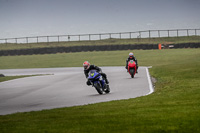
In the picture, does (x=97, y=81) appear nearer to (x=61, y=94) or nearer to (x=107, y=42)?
(x=61, y=94)

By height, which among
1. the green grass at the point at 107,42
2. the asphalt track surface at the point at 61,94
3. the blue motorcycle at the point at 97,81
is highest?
the green grass at the point at 107,42

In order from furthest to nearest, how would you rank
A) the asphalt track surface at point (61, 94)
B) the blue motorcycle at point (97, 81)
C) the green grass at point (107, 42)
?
the green grass at point (107, 42)
the blue motorcycle at point (97, 81)
the asphalt track surface at point (61, 94)

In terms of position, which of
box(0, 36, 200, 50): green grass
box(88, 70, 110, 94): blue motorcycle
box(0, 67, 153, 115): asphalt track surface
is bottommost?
box(0, 67, 153, 115): asphalt track surface

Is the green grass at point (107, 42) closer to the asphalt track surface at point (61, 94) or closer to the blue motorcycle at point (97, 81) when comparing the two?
the asphalt track surface at point (61, 94)

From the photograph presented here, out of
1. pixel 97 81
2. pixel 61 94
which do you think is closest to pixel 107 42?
pixel 61 94

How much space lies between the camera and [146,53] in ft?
200

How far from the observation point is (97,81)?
1773 cm

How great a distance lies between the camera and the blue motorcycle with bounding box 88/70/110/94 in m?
17.5

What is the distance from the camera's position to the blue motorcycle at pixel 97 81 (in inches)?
689

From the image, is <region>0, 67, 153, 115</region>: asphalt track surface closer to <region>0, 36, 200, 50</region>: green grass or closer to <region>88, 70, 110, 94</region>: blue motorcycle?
<region>88, 70, 110, 94</region>: blue motorcycle

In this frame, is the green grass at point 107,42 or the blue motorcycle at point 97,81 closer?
the blue motorcycle at point 97,81

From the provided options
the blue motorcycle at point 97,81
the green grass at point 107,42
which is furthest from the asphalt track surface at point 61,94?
the green grass at point 107,42

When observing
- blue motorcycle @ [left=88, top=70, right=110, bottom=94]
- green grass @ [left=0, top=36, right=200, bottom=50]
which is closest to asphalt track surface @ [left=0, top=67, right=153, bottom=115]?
blue motorcycle @ [left=88, top=70, right=110, bottom=94]

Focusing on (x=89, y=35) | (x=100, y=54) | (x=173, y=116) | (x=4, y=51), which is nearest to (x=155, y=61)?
(x=100, y=54)
